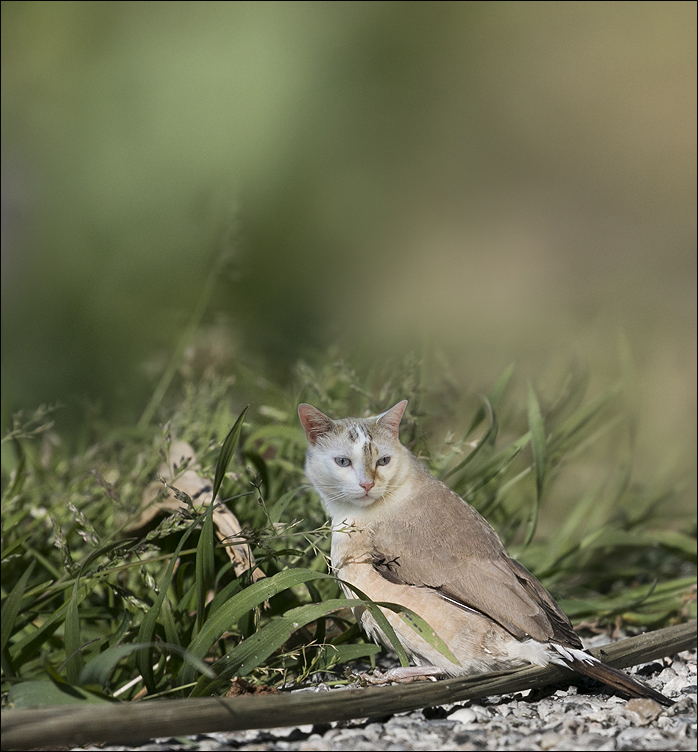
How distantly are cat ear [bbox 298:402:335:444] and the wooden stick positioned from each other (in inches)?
25.9

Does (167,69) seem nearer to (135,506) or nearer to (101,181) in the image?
(101,181)

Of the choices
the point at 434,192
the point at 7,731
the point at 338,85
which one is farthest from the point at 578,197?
the point at 7,731

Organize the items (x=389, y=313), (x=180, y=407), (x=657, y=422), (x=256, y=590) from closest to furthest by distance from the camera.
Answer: (x=256, y=590) → (x=180, y=407) → (x=657, y=422) → (x=389, y=313)

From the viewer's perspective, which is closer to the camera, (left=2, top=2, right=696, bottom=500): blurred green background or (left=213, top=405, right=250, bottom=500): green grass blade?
(left=213, top=405, right=250, bottom=500): green grass blade

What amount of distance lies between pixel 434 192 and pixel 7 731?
5.19 m

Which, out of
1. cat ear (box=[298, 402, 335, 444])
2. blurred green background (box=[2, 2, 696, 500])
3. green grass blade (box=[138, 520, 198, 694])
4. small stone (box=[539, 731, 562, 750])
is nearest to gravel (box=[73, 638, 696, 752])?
small stone (box=[539, 731, 562, 750])

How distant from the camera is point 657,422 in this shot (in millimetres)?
4164

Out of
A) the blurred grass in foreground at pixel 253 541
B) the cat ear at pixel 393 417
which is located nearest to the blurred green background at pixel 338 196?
the blurred grass in foreground at pixel 253 541

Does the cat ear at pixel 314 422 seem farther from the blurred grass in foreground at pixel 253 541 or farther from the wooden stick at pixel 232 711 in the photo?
the wooden stick at pixel 232 711

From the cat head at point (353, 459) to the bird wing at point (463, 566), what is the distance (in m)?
0.09

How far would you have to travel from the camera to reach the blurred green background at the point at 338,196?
411cm

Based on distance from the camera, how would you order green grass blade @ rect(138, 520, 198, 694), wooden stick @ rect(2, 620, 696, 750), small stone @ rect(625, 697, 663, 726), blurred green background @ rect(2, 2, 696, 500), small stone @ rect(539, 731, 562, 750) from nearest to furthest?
wooden stick @ rect(2, 620, 696, 750), small stone @ rect(539, 731, 562, 750), small stone @ rect(625, 697, 663, 726), green grass blade @ rect(138, 520, 198, 694), blurred green background @ rect(2, 2, 696, 500)

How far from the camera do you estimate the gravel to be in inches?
53.8

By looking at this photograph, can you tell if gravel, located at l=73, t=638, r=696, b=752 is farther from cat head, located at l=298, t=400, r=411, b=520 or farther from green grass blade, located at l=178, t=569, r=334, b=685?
cat head, located at l=298, t=400, r=411, b=520
